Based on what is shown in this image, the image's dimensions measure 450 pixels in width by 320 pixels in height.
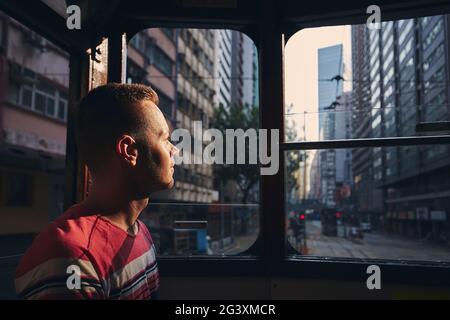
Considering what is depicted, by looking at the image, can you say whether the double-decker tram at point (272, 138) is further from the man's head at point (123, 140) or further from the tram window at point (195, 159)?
the man's head at point (123, 140)

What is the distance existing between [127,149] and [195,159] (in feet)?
7.97

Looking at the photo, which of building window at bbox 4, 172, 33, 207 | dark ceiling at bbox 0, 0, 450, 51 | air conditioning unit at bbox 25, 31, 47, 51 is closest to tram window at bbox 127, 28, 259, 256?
dark ceiling at bbox 0, 0, 450, 51

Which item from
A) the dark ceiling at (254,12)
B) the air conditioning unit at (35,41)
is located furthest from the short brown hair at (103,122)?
the air conditioning unit at (35,41)

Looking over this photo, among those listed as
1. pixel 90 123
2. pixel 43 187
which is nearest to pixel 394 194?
pixel 43 187

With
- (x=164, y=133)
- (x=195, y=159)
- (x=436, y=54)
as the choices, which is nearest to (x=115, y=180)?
(x=164, y=133)

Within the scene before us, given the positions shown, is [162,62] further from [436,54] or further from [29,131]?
[436,54]

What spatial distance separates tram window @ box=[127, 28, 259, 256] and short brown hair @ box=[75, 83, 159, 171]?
104 cm

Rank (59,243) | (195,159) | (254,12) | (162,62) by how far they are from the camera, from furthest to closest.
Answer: (162,62), (195,159), (254,12), (59,243)

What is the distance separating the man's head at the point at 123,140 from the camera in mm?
1045

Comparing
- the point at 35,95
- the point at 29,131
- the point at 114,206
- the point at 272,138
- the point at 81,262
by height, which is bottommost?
the point at 81,262

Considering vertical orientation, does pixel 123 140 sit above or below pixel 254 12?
below

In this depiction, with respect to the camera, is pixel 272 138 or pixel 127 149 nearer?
pixel 127 149

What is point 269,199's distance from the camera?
293cm

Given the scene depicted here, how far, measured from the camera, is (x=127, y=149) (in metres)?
1.05
